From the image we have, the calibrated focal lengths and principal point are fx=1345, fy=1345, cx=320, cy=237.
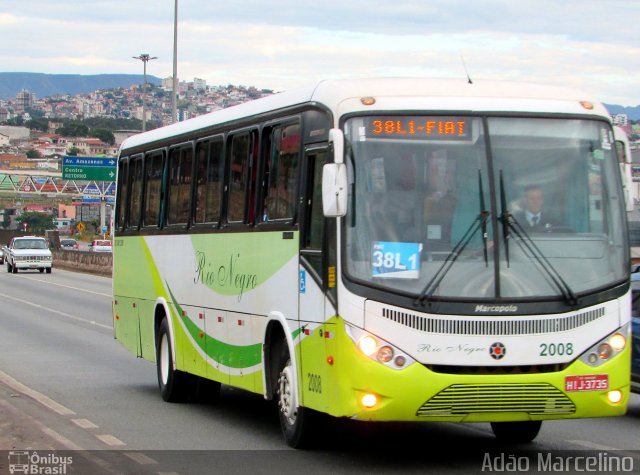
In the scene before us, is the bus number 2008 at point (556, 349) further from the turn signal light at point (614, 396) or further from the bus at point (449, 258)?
the turn signal light at point (614, 396)

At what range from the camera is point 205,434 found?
12141 millimetres

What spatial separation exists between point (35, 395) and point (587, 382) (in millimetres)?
7561

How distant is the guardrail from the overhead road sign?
7.15 meters

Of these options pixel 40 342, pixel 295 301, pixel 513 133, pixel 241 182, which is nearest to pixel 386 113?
pixel 513 133

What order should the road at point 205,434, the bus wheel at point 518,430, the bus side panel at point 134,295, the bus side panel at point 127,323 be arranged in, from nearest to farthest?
the road at point 205,434
the bus wheel at point 518,430
the bus side panel at point 134,295
the bus side panel at point 127,323

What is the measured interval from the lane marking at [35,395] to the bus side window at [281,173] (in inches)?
137

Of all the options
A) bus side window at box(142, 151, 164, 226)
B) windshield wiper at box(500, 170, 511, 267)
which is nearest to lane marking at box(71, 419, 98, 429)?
bus side window at box(142, 151, 164, 226)

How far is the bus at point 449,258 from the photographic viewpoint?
31.3 ft

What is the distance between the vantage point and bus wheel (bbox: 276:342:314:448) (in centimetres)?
1070

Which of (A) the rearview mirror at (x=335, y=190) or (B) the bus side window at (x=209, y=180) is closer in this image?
(A) the rearview mirror at (x=335, y=190)

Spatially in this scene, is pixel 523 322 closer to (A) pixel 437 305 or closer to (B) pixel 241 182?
(A) pixel 437 305

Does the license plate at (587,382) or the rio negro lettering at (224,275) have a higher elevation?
the rio negro lettering at (224,275)

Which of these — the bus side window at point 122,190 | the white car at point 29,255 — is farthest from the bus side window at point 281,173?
the white car at point 29,255

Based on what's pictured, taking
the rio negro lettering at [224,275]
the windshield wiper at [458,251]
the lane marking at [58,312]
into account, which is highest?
the windshield wiper at [458,251]
